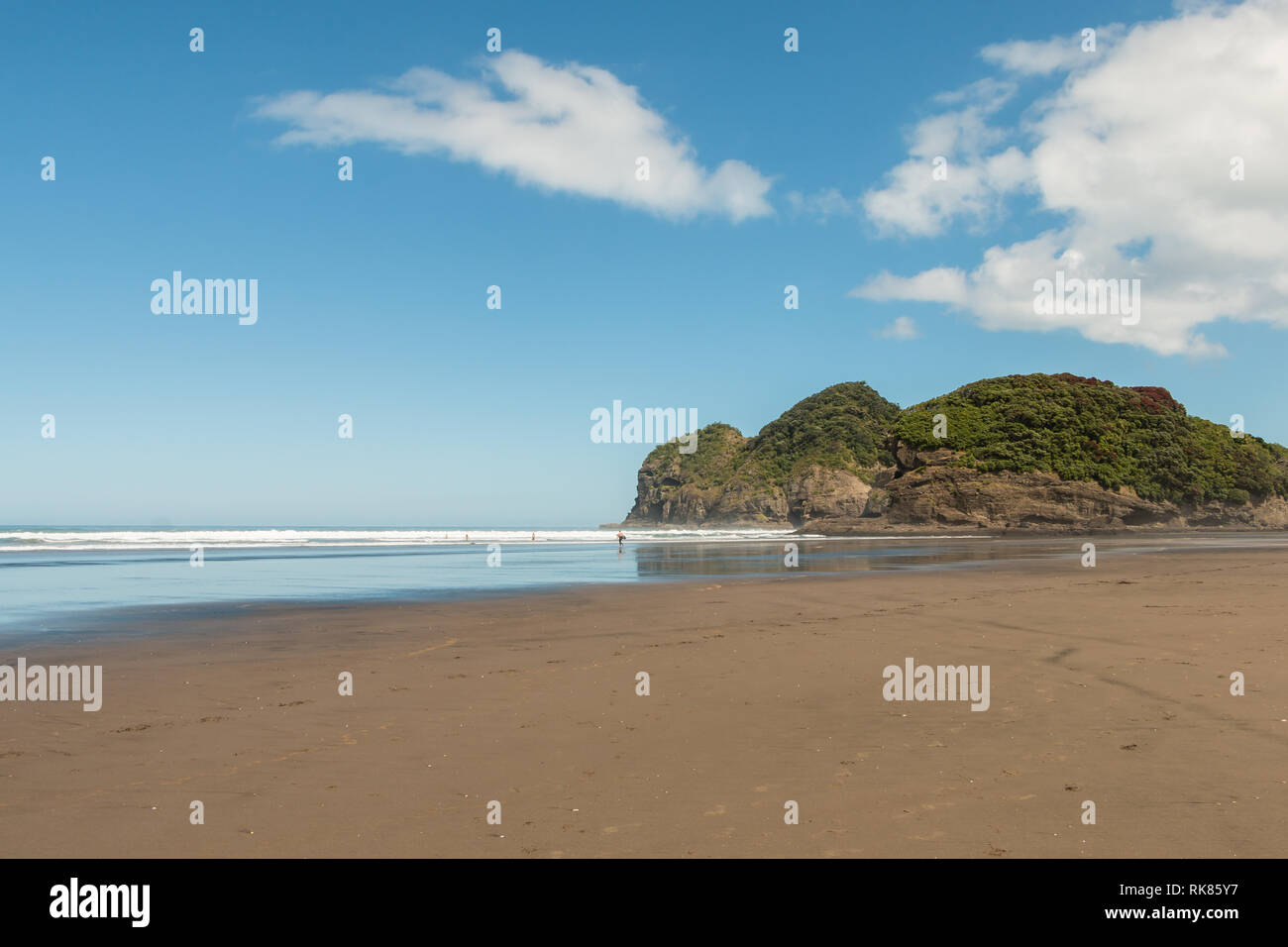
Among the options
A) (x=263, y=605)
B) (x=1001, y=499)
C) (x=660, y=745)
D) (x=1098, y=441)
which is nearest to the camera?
(x=660, y=745)

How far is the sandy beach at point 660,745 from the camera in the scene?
16.2ft

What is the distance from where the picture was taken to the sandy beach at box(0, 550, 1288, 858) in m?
4.94

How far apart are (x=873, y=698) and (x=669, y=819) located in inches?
168

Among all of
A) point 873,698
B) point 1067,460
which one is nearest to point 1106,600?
point 873,698

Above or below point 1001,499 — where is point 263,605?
below

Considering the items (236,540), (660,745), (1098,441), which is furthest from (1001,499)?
(660,745)

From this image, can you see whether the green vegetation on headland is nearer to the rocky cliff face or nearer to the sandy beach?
the rocky cliff face

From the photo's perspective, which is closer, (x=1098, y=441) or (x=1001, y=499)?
(x=1001, y=499)

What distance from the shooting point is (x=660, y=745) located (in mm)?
6980

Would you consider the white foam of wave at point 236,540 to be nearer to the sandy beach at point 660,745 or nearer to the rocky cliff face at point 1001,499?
the rocky cliff face at point 1001,499

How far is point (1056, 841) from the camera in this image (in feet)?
15.5

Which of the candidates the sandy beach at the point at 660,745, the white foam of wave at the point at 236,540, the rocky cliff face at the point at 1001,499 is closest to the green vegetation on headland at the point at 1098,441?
the rocky cliff face at the point at 1001,499

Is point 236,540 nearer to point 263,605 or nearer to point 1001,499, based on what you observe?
point 263,605

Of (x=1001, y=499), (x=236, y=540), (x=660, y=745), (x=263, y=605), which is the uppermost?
(x=1001, y=499)
